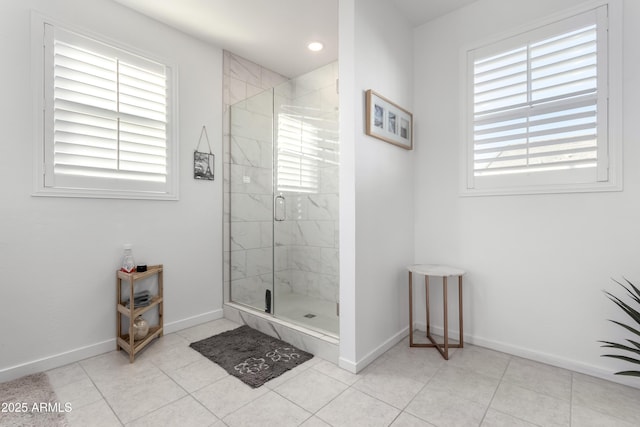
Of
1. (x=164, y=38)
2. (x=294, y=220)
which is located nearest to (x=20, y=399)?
(x=294, y=220)

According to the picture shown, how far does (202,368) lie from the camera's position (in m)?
2.08

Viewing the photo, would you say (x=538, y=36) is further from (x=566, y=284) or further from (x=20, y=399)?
(x=20, y=399)

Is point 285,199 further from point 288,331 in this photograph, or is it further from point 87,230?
point 87,230

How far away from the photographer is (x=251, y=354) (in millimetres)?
2266

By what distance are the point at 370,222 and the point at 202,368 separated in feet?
5.04

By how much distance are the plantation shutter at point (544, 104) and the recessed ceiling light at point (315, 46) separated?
1.39 metres

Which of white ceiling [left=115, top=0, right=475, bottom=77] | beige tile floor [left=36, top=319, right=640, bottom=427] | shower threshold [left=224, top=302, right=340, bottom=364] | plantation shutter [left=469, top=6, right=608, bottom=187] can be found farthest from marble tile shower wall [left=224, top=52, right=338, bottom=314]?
plantation shutter [left=469, top=6, right=608, bottom=187]

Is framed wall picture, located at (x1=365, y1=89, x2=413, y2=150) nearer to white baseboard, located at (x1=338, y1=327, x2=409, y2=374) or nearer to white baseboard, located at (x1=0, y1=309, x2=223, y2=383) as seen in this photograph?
white baseboard, located at (x1=338, y1=327, x2=409, y2=374)

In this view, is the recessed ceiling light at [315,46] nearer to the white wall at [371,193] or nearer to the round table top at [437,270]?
the white wall at [371,193]

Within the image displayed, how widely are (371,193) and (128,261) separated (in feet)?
6.38

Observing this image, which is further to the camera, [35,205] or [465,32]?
[465,32]

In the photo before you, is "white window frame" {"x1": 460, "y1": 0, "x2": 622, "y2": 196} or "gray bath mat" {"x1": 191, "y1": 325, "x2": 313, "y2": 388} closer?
"white window frame" {"x1": 460, "y1": 0, "x2": 622, "y2": 196}

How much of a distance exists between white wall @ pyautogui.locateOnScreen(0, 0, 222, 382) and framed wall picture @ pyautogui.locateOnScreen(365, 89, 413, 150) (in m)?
1.66

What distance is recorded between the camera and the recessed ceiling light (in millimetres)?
2977
